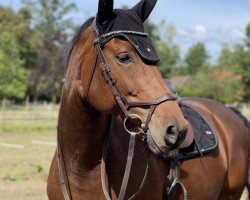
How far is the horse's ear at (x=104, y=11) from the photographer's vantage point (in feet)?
9.21

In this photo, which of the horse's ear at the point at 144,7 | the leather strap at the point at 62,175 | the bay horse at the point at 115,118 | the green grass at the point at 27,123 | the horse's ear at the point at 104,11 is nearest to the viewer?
the bay horse at the point at 115,118

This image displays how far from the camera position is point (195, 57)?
325ft

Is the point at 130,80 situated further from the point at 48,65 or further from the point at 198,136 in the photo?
the point at 48,65

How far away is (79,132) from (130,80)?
624mm

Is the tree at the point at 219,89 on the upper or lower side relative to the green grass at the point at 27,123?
lower

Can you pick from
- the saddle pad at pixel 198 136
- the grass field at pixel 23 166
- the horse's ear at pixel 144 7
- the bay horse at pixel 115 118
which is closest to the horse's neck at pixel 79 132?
the bay horse at pixel 115 118

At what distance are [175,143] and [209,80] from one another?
187 feet

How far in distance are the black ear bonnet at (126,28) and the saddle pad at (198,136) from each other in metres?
1.41

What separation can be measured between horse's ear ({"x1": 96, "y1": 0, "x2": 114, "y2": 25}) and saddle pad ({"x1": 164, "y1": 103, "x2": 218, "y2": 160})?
1.53 m

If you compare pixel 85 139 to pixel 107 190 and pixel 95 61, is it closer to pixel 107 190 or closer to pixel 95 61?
pixel 107 190

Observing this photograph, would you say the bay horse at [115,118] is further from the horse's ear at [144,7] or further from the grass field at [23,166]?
the grass field at [23,166]

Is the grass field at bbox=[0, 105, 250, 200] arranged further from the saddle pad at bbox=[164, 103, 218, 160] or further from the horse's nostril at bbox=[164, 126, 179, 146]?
the horse's nostril at bbox=[164, 126, 179, 146]

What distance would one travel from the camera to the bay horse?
267 centimetres

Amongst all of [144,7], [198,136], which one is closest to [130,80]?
[144,7]
